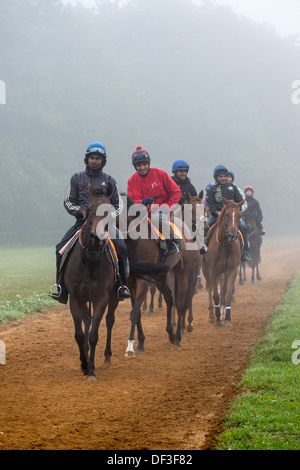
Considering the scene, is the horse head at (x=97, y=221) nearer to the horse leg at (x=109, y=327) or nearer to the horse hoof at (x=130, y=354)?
the horse leg at (x=109, y=327)

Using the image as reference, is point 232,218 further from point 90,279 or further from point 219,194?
point 90,279

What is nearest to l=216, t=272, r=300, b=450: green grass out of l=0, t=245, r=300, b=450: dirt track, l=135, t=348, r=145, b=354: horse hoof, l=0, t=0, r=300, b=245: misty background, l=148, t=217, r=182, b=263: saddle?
l=0, t=245, r=300, b=450: dirt track

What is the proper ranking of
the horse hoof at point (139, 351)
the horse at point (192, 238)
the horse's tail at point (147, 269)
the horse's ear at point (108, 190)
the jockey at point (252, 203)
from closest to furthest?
the horse's ear at point (108, 190)
the horse's tail at point (147, 269)
the horse hoof at point (139, 351)
the horse at point (192, 238)
the jockey at point (252, 203)

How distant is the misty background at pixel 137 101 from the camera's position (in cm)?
4831

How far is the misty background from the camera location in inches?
1902

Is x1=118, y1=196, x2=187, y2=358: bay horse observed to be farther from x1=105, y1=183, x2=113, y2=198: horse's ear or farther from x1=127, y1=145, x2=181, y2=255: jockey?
x1=105, y1=183, x2=113, y2=198: horse's ear

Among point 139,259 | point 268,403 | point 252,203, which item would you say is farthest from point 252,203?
point 268,403

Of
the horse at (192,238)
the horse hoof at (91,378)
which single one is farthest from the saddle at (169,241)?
the horse hoof at (91,378)

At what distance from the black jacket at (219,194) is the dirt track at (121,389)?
8.57ft

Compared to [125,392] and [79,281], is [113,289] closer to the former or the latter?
[79,281]

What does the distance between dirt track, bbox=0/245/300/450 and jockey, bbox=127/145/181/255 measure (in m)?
1.94

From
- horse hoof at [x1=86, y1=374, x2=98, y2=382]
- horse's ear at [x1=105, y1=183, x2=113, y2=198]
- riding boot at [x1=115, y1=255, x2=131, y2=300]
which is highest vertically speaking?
horse's ear at [x1=105, y1=183, x2=113, y2=198]
